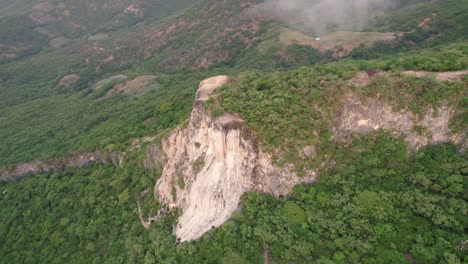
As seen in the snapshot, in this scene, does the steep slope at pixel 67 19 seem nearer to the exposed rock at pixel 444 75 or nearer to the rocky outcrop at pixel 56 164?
the rocky outcrop at pixel 56 164

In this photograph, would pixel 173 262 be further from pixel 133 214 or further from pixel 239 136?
pixel 239 136

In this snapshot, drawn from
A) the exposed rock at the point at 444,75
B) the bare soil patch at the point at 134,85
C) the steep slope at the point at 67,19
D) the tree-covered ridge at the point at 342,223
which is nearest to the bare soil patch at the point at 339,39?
the bare soil patch at the point at 134,85

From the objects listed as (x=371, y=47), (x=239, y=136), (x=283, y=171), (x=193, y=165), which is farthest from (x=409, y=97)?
(x=371, y=47)

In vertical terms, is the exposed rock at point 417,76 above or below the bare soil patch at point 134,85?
above

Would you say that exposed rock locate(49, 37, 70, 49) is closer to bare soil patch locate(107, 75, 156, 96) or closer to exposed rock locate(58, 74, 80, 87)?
exposed rock locate(58, 74, 80, 87)

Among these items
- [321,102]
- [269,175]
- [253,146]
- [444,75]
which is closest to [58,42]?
[253,146]

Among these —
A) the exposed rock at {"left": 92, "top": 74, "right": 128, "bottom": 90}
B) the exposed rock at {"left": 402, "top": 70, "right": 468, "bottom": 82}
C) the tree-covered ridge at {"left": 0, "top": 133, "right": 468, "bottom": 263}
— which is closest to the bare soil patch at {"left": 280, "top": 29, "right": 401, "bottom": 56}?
the exposed rock at {"left": 402, "top": 70, "right": 468, "bottom": 82}
